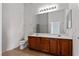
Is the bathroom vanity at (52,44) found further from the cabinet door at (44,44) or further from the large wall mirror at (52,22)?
the large wall mirror at (52,22)

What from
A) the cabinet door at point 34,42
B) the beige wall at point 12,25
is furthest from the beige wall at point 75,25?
the beige wall at point 12,25

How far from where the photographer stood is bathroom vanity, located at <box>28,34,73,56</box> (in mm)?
1889

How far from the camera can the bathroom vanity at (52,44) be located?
1.89m

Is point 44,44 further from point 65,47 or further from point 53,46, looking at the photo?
point 65,47

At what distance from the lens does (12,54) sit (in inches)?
75.0

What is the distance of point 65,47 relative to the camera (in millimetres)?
1913

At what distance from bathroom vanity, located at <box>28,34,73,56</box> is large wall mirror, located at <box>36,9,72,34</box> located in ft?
0.34

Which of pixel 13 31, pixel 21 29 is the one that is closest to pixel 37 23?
pixel 21 29

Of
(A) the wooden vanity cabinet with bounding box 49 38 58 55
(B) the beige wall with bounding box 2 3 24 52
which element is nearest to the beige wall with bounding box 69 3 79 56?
(A) the wooden vanity cabinet with bounding box 49 38 58 55

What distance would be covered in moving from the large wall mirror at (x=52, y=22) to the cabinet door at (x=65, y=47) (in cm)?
18

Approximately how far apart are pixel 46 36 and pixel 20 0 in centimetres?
77

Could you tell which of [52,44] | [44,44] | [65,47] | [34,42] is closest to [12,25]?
[34,42]

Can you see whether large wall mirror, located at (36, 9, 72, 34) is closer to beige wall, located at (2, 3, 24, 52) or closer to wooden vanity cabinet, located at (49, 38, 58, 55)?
wooden vanity cabinet, located at (49, 38, 58, 55)

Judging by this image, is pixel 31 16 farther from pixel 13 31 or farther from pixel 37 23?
pixel 13 31
